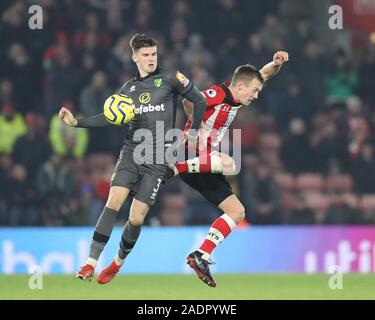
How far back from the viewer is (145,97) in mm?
10359

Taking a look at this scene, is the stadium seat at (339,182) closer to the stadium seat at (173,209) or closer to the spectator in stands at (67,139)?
the stadium seat at (173,209)

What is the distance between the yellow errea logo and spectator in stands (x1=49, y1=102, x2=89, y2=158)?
6.73m

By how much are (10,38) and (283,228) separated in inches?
212

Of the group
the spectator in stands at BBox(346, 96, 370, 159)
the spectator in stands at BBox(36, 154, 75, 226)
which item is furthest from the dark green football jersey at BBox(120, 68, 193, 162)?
the spectator in stands at BBox(346, 96, 370, 159)

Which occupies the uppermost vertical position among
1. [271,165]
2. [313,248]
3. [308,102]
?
[308,102]

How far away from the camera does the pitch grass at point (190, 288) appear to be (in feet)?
34.7

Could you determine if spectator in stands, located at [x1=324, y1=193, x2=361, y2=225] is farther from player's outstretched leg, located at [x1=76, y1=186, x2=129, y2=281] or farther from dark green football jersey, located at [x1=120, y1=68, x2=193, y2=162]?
player's outstretched leg, located at [x1=76, y1=186, x2=129, y2=281]

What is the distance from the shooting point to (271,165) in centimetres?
1817

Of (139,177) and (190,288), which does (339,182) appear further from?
(139,177)

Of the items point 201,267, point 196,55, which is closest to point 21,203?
point 196,55

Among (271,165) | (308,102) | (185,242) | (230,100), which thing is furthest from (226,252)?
(230,100)

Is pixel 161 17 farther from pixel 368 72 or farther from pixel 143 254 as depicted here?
pixel 143 254

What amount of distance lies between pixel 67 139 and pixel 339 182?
4461 mm

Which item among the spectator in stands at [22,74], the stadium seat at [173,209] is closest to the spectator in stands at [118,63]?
the spectator in stands at [22,74]
